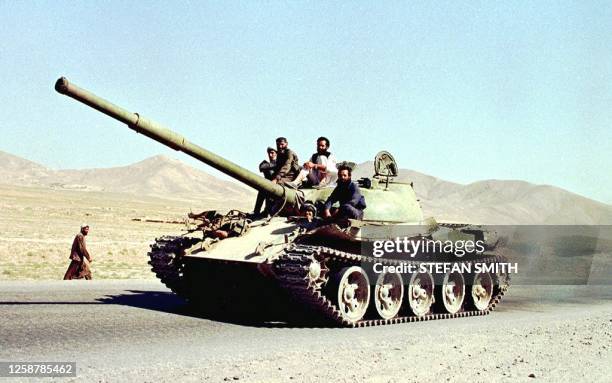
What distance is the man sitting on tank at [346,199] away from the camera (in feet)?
39.1

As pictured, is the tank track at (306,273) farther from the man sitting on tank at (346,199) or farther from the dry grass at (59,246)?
the dry grass at (59,246)

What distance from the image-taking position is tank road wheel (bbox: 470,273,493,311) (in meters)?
14.2

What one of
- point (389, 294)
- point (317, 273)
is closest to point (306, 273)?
point (317, 273)

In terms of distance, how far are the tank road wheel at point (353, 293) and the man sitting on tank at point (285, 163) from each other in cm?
245

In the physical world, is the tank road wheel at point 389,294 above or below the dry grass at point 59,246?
above

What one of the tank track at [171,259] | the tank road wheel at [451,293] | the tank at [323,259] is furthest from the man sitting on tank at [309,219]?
the tank road wheel at [451,293]

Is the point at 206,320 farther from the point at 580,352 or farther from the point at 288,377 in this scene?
the point at 580,352

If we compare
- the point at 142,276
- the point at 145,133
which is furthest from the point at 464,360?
the point at 142,276

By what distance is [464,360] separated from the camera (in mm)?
8484

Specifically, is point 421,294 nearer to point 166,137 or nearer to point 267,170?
point 267,170

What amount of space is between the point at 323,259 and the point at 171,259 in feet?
9.76

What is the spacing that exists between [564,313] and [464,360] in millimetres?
6588

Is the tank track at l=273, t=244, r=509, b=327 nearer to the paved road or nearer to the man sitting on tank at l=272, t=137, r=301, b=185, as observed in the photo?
the paved road

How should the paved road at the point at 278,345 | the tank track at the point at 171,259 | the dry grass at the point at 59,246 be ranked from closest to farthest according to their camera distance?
the paved road at the point at 278,345 < the tank track at the point at 171,259 < the dry grass at the point at 59,246
